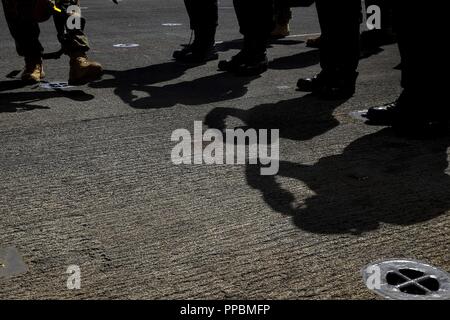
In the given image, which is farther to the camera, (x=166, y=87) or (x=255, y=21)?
(x=255, y=21)

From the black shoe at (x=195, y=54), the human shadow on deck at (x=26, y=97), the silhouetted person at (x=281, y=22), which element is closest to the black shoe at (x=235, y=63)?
the black shoe at (x=195, y=54)

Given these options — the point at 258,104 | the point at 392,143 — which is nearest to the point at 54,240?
the point at 392,143

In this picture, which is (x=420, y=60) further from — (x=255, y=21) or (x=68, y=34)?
(x=68, y=34)

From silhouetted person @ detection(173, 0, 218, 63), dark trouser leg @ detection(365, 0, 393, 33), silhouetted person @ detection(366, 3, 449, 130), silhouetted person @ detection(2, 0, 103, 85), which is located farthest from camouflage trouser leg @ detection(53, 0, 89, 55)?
dark trouser leg @ detection(365, 0, 393, 33)

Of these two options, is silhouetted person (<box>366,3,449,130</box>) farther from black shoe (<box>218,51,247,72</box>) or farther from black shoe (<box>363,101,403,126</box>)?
black shoe (<box>218,51,247,72</box>)

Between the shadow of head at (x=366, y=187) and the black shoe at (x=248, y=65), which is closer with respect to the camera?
the shadow of head at (x=366, y=187)

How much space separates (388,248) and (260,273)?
1.77ft

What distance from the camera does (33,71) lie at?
17.2 feet

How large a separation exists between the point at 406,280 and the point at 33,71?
4.07m

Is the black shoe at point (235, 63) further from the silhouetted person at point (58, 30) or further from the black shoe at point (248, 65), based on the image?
the silhouetted person at point (58, 30)

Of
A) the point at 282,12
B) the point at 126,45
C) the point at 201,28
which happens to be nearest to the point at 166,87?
the point at 201,28

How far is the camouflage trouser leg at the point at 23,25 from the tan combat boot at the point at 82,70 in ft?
1.39

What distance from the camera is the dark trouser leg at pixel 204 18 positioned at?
615 cm

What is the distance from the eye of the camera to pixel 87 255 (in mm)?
2264
